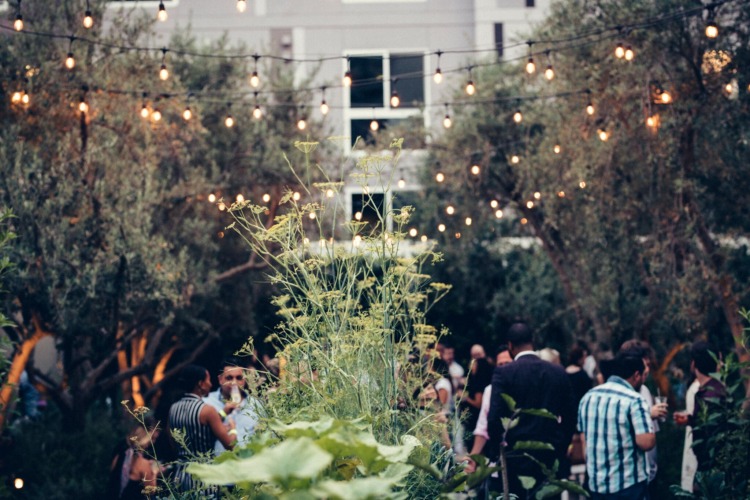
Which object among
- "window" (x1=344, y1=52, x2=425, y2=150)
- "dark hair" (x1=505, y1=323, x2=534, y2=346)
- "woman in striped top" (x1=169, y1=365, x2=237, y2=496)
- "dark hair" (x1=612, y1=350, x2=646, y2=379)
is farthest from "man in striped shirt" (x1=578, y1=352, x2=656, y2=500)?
"window" (x1=344, y1=52, x2=425, y2=150)

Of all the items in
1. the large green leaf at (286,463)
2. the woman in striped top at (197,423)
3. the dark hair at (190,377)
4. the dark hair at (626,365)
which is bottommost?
the woman in striped top at (197,423)

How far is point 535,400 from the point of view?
5.17 metres

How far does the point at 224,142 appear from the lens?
1420cm

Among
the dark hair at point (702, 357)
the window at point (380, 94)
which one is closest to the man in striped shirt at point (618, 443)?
the dark hair at point (702, 357)

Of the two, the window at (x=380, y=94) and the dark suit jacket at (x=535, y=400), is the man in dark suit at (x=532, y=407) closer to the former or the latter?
the dark suit jacket at (x=535, y=400)

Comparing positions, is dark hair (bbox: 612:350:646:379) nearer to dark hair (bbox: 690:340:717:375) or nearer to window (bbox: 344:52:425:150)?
dark hair (bbox: 690:340:717:375)

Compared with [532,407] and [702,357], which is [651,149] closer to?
[702,357]

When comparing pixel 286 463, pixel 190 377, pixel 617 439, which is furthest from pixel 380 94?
pixel 286 463

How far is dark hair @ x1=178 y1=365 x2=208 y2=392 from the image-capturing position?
541 cm

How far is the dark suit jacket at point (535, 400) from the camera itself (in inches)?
201

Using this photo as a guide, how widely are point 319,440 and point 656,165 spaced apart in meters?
9.57

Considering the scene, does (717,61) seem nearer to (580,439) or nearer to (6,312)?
(580,439)

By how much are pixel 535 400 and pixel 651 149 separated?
5770 mm

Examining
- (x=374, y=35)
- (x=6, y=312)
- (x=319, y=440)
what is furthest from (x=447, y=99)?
(x=319, y=440)
